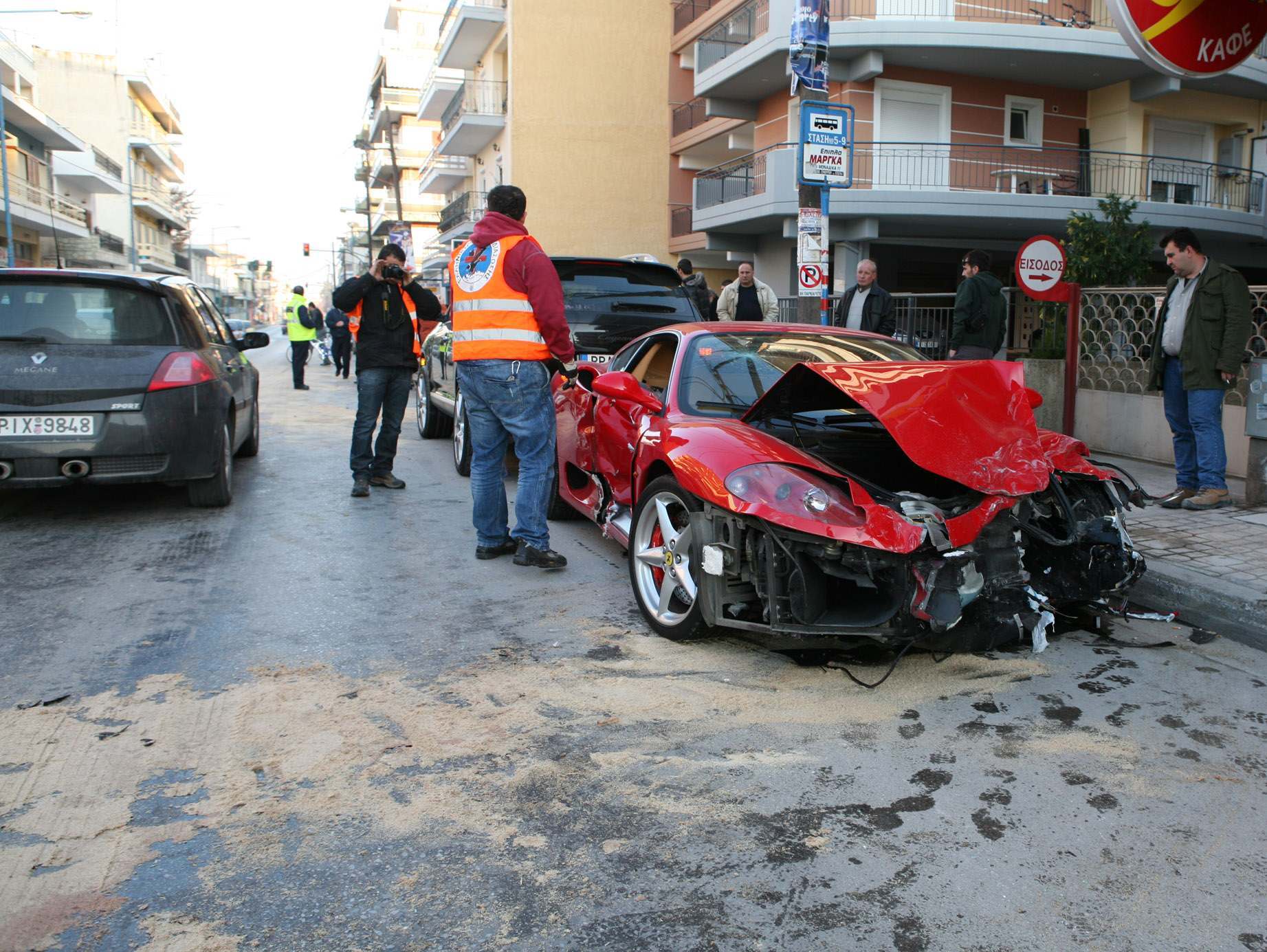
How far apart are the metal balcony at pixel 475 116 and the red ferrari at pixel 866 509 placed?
103 feet

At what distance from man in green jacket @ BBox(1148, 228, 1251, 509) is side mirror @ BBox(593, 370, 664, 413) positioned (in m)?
4.06

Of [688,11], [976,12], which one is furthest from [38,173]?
[976,12]

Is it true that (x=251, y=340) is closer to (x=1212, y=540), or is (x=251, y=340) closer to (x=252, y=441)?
(x=252, y=441)

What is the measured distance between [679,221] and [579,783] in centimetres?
3045

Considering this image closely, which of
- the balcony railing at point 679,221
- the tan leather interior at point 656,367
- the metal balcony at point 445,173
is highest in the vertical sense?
the metal balcony at point 445,173

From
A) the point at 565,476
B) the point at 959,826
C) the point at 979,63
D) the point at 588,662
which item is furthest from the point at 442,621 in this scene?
the point at 979,63

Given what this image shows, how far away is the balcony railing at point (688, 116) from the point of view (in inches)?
1209

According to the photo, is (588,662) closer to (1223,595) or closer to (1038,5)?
(1223,595)

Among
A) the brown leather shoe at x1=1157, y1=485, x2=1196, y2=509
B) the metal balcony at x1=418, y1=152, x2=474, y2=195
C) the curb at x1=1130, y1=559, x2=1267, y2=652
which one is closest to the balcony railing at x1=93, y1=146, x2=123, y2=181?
the metal balcony at x1=418, y1=152, x2=474, y2=195

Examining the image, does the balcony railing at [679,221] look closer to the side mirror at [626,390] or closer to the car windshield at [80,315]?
the car windshield at [80,315]

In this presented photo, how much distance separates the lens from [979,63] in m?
20.5

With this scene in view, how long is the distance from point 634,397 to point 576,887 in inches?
117

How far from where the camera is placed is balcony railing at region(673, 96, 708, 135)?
3070 cm

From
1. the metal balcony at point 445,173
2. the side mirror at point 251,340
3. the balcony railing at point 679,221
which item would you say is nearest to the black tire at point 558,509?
the side mirror at point 251,340
